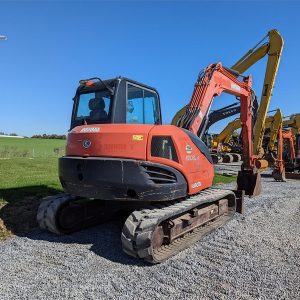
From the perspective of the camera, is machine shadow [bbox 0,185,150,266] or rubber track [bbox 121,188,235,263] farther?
machine shadow [bbox 0,185,150,266]

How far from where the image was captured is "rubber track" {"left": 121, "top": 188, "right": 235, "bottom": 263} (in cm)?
503

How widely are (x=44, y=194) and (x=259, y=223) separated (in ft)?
16.3

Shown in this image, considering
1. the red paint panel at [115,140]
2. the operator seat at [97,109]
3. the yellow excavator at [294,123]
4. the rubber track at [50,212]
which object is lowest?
the rubber track at [50,212]

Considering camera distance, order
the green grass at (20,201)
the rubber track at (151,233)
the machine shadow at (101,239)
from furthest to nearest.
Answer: the green grass at (20,201) < the machine shadow at (101,239) < the rubber track at (151,233)

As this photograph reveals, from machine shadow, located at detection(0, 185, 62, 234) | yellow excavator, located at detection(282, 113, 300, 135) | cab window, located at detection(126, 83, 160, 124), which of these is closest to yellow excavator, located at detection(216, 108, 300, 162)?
yellow excavator, located at detection(282, 113, 300, 135)

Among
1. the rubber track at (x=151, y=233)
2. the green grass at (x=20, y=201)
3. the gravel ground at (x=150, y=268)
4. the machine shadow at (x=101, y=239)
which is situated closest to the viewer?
the gravel ground at (x=150, y=268)

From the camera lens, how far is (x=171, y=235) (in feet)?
18.4

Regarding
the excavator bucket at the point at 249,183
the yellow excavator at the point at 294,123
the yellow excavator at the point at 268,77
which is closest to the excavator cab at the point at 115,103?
the excavator bucket at the point at 249,183

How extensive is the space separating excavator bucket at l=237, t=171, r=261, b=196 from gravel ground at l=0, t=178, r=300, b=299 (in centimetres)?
295

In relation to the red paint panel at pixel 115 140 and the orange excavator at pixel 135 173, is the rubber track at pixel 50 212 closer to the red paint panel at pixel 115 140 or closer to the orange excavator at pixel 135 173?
the orange excavator at pixel 135 173

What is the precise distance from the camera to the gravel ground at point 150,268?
421 cm

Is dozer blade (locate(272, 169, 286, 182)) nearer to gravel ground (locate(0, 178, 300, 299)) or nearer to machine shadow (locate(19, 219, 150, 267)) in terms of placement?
gravel ground (locate(0, 178, 300, 299))

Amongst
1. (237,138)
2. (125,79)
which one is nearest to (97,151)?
(125,79)

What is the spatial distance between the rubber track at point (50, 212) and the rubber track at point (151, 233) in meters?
1.54
